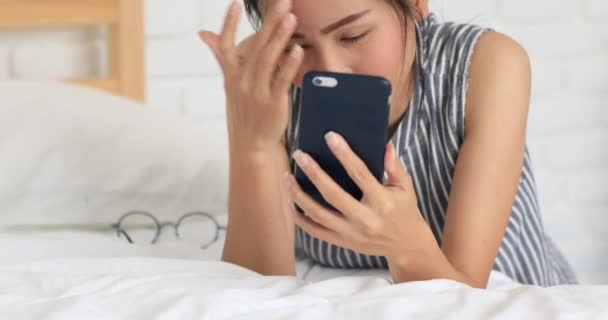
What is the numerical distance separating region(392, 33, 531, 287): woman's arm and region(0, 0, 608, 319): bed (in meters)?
0.05

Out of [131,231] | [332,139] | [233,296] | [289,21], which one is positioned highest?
[289,21]

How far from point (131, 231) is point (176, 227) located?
Result: 68 mm

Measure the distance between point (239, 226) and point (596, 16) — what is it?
1.20 meters

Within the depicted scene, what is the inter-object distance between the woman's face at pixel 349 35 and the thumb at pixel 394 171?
0.12 meters

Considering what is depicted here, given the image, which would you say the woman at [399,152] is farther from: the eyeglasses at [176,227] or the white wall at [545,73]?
the white wall at [545,73]

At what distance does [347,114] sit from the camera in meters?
0.94

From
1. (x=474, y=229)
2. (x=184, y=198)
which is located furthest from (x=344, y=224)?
(x=184, y=198)

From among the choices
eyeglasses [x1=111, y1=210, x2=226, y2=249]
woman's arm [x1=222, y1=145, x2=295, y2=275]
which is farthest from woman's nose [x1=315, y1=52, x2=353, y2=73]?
eyeglasses [x1=111, y1=210, x2=226, y2=249]

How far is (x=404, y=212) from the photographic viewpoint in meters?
0.94

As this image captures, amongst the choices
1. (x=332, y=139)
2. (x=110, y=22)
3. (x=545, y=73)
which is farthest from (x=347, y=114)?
(x=545, y=73)

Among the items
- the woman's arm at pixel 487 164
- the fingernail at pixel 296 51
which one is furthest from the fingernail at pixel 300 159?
the woman's arm at pixel 487 164

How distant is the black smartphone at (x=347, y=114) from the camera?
924 mm

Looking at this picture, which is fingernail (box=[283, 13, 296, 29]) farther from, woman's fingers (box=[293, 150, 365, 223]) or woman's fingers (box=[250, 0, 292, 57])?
woman's fingers (box=[293, 150, 365, 223])

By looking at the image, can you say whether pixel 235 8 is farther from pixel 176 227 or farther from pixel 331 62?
pixel 176 227
